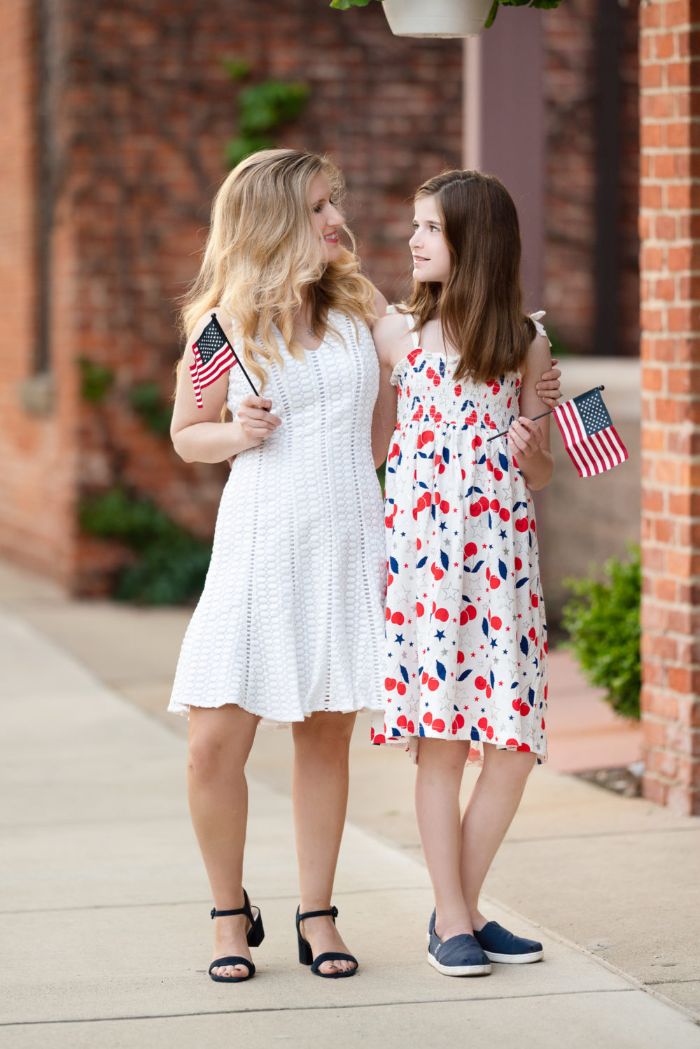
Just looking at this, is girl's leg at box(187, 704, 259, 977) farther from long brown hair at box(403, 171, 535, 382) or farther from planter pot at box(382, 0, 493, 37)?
planter pot at box(382, 0, 493, 37)

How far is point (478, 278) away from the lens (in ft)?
12.7

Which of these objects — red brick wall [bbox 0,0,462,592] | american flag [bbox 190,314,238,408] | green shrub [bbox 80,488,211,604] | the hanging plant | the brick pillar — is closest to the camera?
american flag [bbox 190,314,238,408]

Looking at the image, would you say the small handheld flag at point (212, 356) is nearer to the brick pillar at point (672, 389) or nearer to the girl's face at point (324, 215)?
the girl's face at point (324, 215)

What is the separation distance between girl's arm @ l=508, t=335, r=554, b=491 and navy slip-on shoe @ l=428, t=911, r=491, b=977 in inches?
40.2

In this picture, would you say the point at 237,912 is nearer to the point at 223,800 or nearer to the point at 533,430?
the point at 223,800

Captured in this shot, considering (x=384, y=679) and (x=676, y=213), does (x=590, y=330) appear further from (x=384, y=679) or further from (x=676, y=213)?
(x=384, y=679)

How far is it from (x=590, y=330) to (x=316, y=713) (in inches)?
280

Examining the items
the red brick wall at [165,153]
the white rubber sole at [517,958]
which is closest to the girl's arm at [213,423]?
the white rubber sole at [517,958]

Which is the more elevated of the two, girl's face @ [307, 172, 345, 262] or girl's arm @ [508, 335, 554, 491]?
girl's face @ [307, 172, 345, 262]

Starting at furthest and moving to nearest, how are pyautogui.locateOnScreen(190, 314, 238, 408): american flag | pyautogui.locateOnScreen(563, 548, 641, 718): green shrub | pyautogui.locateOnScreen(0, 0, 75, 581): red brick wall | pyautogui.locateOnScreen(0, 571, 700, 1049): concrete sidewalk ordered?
pyautogui.locateOnScreen(0, 0, 75, 581): red brick wall → pyautogui.locateOnScreen(563, 548, 641, 718): green shrub → pyautogui.locateOnScreen(190, 314, 238, 408): american flag → pyautogui.locateOnScreen(0, 571, 700, 1049): concrete sidewalk

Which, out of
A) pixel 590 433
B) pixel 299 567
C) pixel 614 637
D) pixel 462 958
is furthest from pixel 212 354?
pixel 614 637

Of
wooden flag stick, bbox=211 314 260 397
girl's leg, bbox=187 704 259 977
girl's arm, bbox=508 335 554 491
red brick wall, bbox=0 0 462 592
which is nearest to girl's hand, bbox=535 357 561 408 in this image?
girl's arm, bbox=508 335 554 491

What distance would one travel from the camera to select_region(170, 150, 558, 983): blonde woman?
3.84m

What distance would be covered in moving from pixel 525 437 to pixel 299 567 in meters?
0.56
